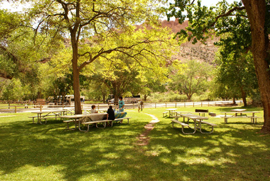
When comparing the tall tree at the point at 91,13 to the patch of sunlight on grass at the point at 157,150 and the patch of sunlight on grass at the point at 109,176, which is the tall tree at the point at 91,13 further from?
the patch of sunlight on grass at the point at 109,176

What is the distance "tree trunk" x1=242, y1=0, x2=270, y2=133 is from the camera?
7.70 m

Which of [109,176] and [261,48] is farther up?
[261,48]

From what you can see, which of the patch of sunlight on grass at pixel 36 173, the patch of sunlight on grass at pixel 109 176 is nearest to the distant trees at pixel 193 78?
the patch of sunlight on grass at pixel 109 176

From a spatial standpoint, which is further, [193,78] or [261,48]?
[193,78]

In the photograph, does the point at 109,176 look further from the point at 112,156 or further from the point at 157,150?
the point at 157,150

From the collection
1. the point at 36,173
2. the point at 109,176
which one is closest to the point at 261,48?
the point at 109,176

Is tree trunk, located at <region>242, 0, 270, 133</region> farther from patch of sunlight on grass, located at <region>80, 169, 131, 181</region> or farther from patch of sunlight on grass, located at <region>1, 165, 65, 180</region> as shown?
patch of sunlight on grass, located at <region>1, 165, 65, 180</region>

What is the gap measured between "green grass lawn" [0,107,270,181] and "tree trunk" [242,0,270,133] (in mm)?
1637

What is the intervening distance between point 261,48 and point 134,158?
734 cm

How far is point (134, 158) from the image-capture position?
4.98 metres

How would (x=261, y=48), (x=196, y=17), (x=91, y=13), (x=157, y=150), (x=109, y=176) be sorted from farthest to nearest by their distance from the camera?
(x=91, y=13) < (x=196, y=17) < (x=261, y=48) < (x=157, y=150) < (x=109, y=176)

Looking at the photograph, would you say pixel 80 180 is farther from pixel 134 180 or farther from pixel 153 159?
pixel 153 159

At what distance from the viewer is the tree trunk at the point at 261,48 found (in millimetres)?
7699

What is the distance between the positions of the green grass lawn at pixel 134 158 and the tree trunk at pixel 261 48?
1637mm
